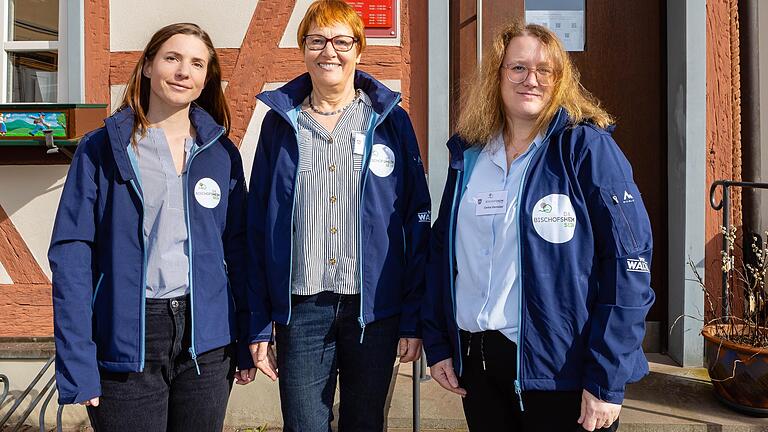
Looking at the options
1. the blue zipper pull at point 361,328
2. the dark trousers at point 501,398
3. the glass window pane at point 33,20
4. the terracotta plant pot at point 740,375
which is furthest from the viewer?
the glass window pane at point 33,20

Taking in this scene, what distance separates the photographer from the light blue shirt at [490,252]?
1.70 metres

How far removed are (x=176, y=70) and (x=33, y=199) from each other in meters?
2.37

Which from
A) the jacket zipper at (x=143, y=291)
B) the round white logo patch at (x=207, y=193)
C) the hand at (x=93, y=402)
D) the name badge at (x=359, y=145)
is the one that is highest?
the name badge at (x=359, y=145)

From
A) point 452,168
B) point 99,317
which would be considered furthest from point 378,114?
point 99,317

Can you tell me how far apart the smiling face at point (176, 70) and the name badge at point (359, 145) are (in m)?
0.54

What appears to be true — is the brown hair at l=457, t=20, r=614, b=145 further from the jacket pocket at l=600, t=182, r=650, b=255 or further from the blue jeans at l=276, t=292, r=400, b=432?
the blue jeans at l=276, t=292, r=400, b=432

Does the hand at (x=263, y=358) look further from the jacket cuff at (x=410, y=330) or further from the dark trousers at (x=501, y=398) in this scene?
the dark trousers at (x=501, y=398)

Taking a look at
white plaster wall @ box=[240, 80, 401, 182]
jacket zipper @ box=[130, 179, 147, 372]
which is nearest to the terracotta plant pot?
white plaster wall @ box=[240, 80, 401, 182]

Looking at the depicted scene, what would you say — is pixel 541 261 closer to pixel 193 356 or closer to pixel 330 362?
pixel 330 362

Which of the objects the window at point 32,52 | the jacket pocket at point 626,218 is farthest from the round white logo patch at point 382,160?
the window at point 32,52

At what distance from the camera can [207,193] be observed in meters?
1.93

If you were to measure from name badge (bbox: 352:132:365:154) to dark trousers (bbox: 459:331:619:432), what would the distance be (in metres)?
0.64

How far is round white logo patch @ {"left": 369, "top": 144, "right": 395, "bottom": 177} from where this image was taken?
6.36 feet

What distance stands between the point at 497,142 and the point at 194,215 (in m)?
0.94
